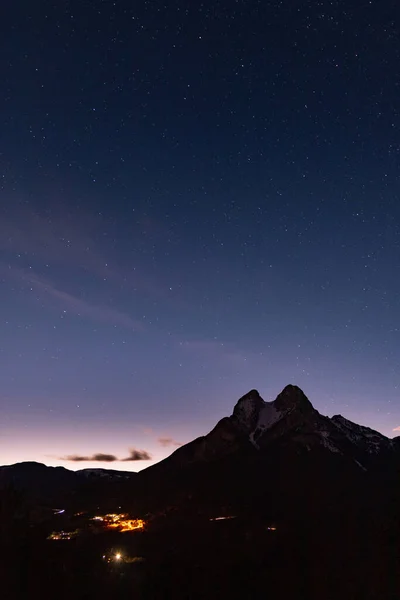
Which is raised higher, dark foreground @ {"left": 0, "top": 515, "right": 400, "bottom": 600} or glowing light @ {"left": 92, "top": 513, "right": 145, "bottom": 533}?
glowing light @ {"left": 92, "top": 513, "right": 145, "bottom": 533}

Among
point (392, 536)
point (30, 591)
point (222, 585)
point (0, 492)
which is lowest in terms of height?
point (222, 585)

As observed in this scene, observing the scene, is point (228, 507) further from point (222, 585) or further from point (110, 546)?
point (222, 585)

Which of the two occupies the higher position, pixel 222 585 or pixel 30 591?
pixel 30 591

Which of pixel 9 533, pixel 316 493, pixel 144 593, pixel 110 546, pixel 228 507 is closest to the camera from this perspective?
pixel 9 533

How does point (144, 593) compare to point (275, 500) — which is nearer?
point (144, 593)

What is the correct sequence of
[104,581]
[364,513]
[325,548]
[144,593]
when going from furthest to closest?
1. [364,513]
2. [325,548]
3. [104,581]
4. [144,593]

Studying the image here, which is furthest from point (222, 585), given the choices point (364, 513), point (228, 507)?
point (228, 507)

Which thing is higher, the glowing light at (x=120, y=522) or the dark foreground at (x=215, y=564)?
the glowing light at (x=120, y=522)

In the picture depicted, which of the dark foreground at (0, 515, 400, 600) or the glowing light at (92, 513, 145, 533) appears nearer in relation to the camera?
the dark foreground at (0, 515, 400, 600)

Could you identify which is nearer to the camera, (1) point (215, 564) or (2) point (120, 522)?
(1) point (215, 564)

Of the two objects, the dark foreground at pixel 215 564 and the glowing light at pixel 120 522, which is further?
the glowing light at pixel 120 522

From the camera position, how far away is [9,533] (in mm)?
31094

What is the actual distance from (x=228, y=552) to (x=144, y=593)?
120ft

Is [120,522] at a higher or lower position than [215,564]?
higher
